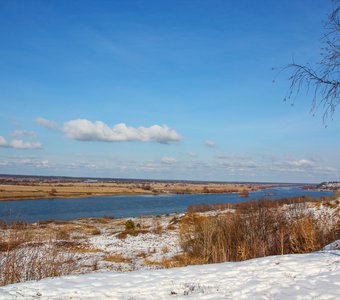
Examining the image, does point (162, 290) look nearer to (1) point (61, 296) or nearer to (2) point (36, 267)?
(1) point (61, 296)

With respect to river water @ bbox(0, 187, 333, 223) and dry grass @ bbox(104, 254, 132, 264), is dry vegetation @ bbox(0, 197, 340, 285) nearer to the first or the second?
dry grass @ bbox(104, 254, 132, 264)

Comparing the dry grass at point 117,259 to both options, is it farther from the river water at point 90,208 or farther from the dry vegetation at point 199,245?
the river water at point 90,208

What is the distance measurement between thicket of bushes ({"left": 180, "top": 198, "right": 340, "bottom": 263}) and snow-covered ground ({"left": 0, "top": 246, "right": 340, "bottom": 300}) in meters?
5.31

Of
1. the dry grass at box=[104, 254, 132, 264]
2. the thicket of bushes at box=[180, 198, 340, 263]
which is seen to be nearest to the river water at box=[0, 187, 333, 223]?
the dry grass at box=[104, 254, 132, 264]

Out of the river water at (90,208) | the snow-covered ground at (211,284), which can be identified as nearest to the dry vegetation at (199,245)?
the snow-covered ground at (211,284)

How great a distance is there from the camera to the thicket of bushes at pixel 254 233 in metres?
15.8

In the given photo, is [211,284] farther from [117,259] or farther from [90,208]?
[90,208]

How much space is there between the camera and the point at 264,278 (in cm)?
849

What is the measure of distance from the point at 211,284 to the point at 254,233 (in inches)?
411

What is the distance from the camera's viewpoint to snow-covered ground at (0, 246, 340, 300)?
7.47 metres

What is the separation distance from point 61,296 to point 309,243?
9603 millimetres

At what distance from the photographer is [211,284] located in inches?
330

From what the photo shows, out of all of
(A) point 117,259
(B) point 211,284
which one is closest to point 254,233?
(A) point 117,259

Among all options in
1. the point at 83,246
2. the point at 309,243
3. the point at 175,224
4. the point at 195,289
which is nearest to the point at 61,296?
the point at 195,289
